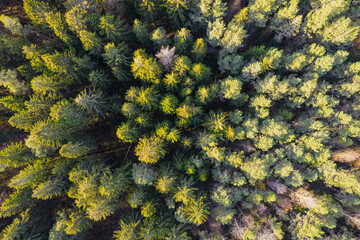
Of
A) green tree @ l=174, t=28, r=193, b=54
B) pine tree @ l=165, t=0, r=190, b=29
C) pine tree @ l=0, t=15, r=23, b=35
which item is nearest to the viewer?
pine tree @ l=0, t=15, r=23, b=35

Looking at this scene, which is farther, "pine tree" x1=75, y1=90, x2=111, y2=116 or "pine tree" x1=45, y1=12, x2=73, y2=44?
"pine tree" x1=45, y1=12, x2=73, y2=44

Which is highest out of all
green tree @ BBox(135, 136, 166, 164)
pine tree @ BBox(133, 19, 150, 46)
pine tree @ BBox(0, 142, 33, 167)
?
pine tree @ BBox(133, 19, 150, 46)

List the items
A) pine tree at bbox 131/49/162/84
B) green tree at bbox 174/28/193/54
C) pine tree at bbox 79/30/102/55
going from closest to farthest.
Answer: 1. pine tree at bbox 79/30/102/55
2. pine tree at bbox 131/49/162/84
3. green tree at bbox 174/28/193/54

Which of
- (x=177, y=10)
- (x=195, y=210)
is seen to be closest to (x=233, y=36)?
(x=177, y=10)

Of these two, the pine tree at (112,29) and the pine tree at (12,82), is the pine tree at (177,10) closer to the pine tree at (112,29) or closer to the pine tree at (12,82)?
the pine tree at (112,29)

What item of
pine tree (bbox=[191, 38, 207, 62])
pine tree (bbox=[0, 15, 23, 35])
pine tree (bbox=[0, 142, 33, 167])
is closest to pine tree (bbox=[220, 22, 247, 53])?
pine tree (bbox=[191, 38, 207, 62])

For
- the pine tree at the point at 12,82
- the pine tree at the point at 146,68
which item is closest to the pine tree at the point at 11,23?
the pine tree at the point at 12,82

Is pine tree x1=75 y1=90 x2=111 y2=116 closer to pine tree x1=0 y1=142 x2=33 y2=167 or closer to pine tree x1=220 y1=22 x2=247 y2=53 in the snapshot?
pine tree x1=0 y1=142 x2=33 y2=167

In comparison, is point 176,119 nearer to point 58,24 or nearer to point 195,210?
point 195,210
